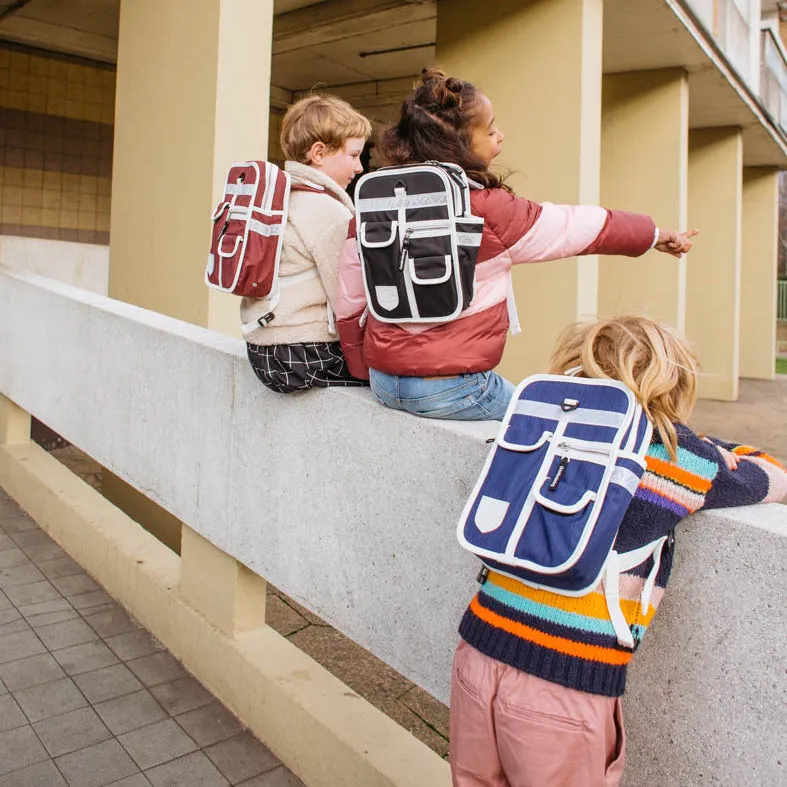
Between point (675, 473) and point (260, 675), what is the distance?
1.96 meters

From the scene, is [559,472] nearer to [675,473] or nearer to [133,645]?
[675,473]

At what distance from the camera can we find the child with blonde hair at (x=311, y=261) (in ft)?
8.61

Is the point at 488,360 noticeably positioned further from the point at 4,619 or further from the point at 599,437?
the point at 4,619

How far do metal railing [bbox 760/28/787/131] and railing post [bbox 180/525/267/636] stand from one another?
12.1m

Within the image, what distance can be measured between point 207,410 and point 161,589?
95 centimetres

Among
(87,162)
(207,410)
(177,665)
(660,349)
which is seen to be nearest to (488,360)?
(660,349)

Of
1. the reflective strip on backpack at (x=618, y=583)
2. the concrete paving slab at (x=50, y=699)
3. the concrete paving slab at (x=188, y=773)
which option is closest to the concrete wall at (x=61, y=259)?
the concrete paving slab at (x=50, y=699)

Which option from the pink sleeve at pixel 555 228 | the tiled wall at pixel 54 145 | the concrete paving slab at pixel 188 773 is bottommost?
the concrete paving slab at pixel 188 773

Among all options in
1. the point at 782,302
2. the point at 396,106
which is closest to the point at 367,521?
the point at 396,106

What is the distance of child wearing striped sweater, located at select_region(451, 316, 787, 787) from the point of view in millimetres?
1537

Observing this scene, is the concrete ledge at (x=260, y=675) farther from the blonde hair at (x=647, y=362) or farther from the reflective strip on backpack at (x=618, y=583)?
the blonde hair at (x=647, y=362)

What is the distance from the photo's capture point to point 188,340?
3385 mm

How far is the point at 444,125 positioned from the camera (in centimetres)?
229

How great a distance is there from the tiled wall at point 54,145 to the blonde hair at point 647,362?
8439 mm
